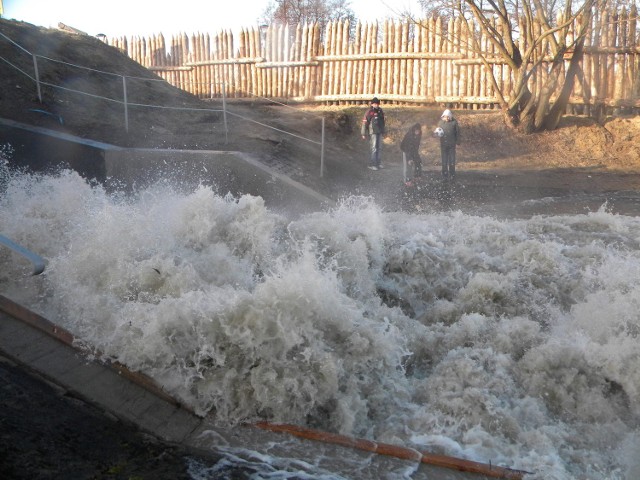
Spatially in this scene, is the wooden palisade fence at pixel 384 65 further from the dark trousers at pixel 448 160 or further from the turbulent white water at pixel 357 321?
the turbulent white water at pixel 357 321

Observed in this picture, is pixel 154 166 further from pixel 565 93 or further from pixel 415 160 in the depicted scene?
pixel 565 93

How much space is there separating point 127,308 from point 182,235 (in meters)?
1.94

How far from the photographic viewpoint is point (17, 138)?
10523mm

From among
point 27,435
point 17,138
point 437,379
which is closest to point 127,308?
point 27,435

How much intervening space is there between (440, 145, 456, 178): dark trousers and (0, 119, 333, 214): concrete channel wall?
4.41 m

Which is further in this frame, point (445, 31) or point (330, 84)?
point (330, 84)

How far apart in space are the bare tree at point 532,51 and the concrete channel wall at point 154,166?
8.67m

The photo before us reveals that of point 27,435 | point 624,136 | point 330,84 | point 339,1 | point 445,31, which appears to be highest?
point 339,1

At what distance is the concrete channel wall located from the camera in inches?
414

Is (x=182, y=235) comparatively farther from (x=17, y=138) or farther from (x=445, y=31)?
(x=445, y=31)

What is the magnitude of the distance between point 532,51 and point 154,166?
10988mm

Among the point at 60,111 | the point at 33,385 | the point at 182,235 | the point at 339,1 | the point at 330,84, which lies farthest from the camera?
the point at 339,1

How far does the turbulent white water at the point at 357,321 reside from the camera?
4.77 meters

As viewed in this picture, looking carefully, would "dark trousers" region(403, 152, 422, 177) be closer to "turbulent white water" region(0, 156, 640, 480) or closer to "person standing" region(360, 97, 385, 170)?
"person standing" region(360, 97, 385, 170)
